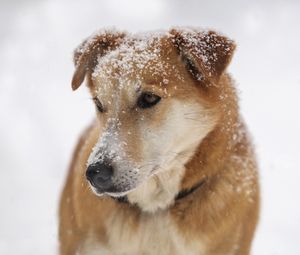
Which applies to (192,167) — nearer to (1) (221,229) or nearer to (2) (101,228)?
(1) (221,229)

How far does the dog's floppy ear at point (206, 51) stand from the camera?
378cm

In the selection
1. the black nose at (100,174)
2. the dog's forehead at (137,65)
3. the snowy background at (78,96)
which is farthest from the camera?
the snowy background at (78,96)

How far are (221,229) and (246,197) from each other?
28 cm

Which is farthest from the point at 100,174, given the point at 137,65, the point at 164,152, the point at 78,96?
the point at 78,96

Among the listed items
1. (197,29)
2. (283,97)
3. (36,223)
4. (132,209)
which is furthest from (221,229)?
(283,97)

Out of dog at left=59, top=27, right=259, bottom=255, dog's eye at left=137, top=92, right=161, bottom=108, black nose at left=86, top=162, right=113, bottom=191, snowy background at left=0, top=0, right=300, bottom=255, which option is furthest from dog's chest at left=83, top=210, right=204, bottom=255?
snowy background at left=0, top=0, right=300, bottom=255

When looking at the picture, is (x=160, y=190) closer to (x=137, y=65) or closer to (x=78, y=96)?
(x=137, y=65)

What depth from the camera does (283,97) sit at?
354 inches

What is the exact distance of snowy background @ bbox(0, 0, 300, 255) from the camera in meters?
6.44

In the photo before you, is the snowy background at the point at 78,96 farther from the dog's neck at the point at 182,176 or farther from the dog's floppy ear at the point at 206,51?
the dog's floppy ear at the point at 206,51

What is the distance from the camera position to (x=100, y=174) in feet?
11.5

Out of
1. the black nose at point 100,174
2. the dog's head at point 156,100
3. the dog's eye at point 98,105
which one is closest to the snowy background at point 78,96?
the dog's head at point 156,100

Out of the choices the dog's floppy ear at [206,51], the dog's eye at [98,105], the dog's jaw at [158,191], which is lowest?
the dog's jaw at [158,191]

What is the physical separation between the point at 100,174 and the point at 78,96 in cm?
601
